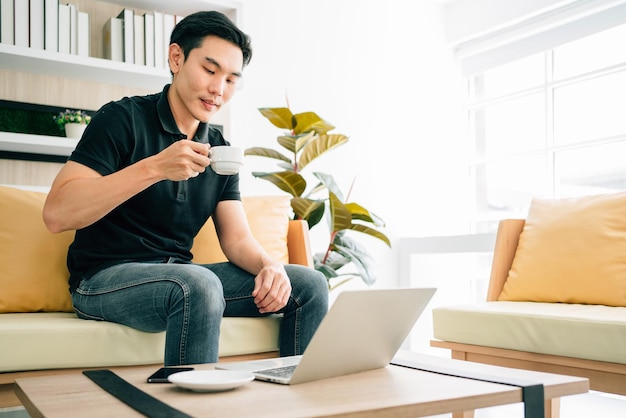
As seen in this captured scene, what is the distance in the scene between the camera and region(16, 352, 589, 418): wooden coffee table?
881mm

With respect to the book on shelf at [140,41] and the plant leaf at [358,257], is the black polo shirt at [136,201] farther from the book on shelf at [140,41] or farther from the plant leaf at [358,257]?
the plant leaf at [358,257]

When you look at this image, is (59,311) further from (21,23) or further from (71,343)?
(21,23)

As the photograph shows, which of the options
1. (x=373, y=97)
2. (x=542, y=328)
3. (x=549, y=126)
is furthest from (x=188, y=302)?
(x=549, y=126)

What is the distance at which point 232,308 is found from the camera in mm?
1837

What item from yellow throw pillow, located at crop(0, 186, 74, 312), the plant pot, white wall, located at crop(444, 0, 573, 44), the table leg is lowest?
the table leg

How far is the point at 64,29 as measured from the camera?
2.65m

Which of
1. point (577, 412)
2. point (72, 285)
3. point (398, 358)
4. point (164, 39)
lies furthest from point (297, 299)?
point (164, 39)

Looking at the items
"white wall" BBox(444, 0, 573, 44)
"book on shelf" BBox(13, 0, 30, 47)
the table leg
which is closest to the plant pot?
"book on shelf" BBox(13, 0, 30, 47)

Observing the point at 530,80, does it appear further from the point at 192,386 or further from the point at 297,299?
the point at 192,386

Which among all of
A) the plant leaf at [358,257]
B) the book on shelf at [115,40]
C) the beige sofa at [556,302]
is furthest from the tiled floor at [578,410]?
the book on shelf at [115,40]

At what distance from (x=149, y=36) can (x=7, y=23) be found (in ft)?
1.92

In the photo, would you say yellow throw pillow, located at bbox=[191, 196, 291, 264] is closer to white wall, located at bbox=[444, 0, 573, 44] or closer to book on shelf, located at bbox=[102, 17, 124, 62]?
book on shelf, located at bbox=[102, 17, 124, 62]

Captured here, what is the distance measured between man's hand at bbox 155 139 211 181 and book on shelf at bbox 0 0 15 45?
4.68 feet

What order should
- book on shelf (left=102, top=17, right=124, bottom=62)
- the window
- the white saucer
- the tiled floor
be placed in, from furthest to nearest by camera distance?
the window, book on shelf (left=102, top=17, right=124, bottom=62), the tiled floor, the white saucer
